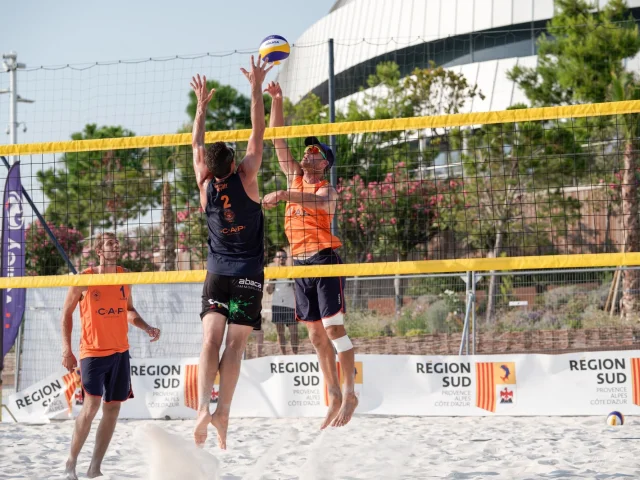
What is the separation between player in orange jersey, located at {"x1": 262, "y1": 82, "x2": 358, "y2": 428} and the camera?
5.49m

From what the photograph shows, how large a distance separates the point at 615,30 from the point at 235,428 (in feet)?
39.4

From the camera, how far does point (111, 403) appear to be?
5711 mm

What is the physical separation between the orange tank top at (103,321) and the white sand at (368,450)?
675mm

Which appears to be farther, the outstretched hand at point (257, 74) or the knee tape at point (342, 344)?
the knee tape at point (342, 344)

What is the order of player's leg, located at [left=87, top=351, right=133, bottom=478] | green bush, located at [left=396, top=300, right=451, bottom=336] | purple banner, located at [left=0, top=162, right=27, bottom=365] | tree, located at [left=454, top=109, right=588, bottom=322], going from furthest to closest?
tree, located at [left=454, top=109, right=588, bottom=322] → green bush, located at [left=396, top=300, right=451, bottom=336] → purple banner, located at [left=0, top=162, right=27, bottom=365] → player's leg, located at [left=87, top=351, right=133, bottom=478]

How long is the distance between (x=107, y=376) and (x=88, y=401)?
23 centimetres

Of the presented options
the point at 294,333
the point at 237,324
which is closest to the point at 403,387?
the point at 294,333

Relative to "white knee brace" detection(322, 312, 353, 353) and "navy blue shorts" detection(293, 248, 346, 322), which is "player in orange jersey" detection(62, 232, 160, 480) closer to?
"navy blue shorts" detection(293, 248, 346, 322)

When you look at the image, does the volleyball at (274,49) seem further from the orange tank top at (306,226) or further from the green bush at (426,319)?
the green bush at (426,319)

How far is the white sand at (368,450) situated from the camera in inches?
215

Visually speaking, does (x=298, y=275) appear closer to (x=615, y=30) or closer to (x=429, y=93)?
(x=615, y=30)

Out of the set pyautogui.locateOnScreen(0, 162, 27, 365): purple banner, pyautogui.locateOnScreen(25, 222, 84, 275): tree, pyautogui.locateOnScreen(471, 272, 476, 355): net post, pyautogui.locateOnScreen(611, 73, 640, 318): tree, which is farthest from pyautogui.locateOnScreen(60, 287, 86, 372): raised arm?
pyautogui.locateOnScreen(25, 222, 84, 275): tree

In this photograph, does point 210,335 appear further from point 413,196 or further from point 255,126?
point 413,196

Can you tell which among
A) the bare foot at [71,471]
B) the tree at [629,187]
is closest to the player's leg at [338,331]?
the bare foot at [71,471]
